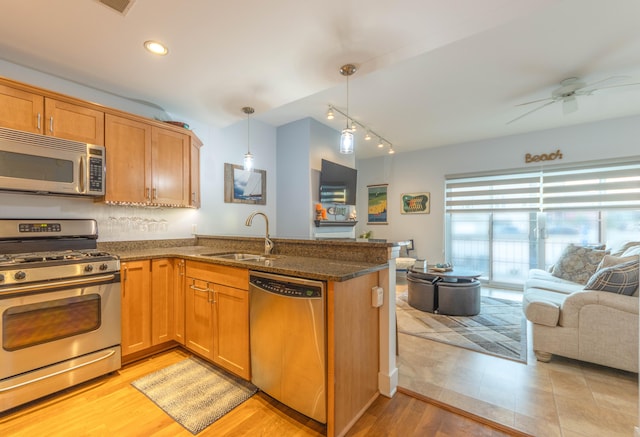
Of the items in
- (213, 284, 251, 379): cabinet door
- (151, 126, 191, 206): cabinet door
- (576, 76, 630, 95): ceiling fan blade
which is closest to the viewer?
(213, 284, 251, 379): cabinet door

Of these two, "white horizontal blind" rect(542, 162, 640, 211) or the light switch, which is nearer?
the light switch

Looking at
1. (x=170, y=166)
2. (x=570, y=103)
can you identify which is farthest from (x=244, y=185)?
(x=570, y=103)

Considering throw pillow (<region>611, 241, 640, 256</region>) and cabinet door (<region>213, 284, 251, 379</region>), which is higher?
throw pillow (<region>611, 241, 640, 256</region>)

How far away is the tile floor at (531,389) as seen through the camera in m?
1.64

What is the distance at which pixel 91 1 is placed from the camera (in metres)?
1.60

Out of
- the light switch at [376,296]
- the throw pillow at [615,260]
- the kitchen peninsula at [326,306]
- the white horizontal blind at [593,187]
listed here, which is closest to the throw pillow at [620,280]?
Result: the throw pillow at [615,260]

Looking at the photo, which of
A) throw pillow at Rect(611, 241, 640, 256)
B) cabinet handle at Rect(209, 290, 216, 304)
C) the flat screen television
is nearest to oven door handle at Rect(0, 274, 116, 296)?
cabinet handle at Rect(209, 290, 216, 304)

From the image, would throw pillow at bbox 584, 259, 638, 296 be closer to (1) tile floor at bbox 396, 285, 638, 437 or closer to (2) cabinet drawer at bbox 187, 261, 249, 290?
(1) tile floor at bbox 396, 285, 638, 437

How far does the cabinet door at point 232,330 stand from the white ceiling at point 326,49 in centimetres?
185

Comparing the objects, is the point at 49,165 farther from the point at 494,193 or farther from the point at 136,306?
the point at 494,193

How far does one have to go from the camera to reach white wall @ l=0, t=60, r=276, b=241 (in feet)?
7.70

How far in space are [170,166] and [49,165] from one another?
0.95 meters

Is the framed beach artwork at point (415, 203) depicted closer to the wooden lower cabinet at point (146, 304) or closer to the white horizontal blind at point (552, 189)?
the white horizontal blind at point (552, 189)

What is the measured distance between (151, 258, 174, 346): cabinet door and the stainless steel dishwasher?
1.14 metres
